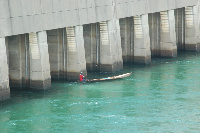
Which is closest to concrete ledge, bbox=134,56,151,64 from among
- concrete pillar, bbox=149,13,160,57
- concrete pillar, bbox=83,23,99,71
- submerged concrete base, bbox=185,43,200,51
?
concrete pillar, bbox=149,13,160,57

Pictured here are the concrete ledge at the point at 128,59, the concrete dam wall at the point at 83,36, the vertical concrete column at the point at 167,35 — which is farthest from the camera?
the vertical concrete column at the point at 167,35

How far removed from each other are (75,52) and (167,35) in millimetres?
16278

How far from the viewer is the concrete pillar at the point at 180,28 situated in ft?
241

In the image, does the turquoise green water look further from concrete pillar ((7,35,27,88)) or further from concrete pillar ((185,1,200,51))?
concrete pillar ((185,1,200,51))

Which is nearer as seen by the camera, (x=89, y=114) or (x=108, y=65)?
(x=89, y=114)

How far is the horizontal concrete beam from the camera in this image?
157ft

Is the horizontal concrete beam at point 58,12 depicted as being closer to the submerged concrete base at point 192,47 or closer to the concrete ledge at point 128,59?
the concrete ledge at point 128,59

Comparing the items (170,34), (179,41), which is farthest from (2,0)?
(179,41)

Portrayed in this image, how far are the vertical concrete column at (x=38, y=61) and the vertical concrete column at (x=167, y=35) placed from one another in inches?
817

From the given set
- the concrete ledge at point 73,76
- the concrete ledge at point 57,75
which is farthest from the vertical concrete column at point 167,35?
the concrete ledge at point 57,75

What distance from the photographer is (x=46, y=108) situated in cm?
4594

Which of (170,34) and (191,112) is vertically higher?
(170,34)

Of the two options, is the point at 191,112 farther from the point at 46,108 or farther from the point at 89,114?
the point at 46,108

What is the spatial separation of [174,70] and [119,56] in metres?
5.83
